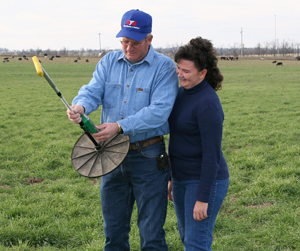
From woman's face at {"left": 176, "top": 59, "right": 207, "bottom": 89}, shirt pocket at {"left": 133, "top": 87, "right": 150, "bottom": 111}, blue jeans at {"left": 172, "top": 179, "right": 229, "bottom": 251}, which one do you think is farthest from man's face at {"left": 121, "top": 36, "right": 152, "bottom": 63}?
blue jeans at {"left": 172, "top": 179, "right": 229, "bottom": 251}

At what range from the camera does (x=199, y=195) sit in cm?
268

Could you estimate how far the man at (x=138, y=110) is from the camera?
2.87m

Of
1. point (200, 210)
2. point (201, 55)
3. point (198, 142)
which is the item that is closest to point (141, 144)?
point (198, 142)

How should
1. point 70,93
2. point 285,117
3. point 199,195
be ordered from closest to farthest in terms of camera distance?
1. point 199,195
2. point 285,117
3. point 70,93

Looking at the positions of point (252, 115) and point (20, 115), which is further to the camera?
point (20, 115)

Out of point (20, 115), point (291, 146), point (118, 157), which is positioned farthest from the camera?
point (20, 115)

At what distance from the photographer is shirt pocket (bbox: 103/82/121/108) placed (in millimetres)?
3051

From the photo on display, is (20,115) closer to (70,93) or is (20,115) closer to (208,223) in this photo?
(70,93)

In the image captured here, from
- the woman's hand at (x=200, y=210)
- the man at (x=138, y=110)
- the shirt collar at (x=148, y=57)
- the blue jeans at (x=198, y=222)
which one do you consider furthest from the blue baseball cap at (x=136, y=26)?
the woman's hand at (x=200, y=210)

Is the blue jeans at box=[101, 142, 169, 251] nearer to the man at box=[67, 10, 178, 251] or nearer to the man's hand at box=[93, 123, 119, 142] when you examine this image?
the man at box=[67, 10, 178, 251]

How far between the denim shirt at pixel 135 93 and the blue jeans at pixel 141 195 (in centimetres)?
21

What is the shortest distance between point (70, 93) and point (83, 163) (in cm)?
1807

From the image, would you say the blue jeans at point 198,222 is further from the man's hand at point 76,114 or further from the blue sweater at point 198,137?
the man's hand at point 76,114

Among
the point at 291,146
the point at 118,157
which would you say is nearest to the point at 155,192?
the point at 118,157
